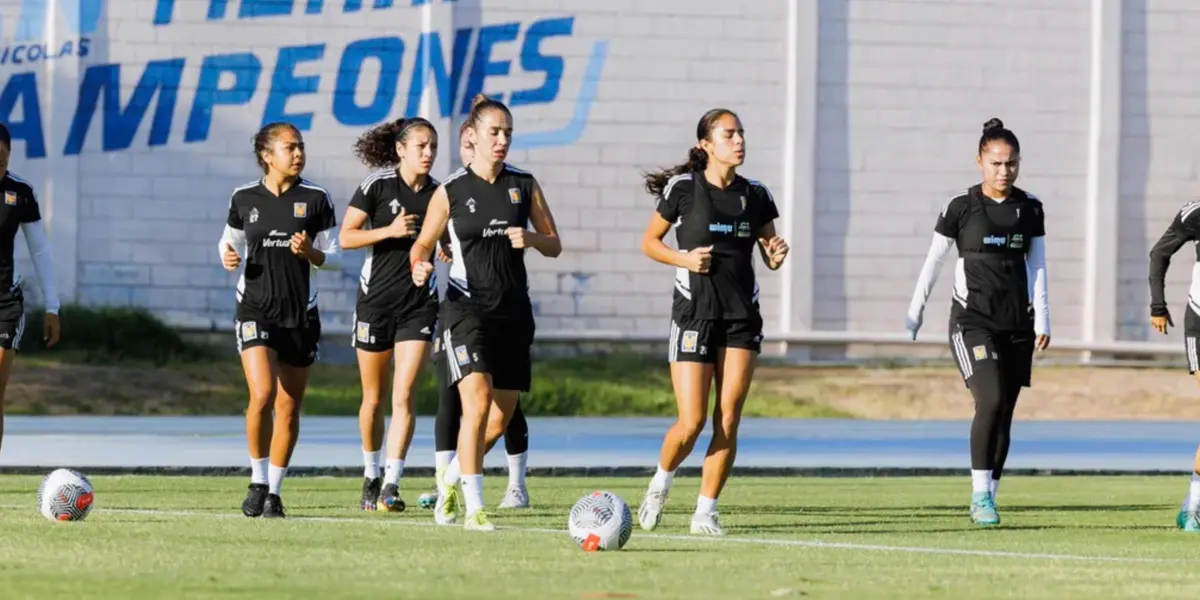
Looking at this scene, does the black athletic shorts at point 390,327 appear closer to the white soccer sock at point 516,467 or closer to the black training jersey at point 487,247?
the white soccer sock at point 516,467

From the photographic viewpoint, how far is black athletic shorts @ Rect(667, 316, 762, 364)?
11.5 m

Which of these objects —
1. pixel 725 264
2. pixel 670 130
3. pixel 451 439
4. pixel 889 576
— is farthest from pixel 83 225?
pixel 889 576

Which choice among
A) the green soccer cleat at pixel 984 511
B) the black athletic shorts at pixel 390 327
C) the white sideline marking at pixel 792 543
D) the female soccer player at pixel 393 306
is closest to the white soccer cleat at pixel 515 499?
the female soccer player at pixel 393 306

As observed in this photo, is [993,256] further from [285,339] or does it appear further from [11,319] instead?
[11,319]

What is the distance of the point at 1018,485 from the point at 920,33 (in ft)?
49.4

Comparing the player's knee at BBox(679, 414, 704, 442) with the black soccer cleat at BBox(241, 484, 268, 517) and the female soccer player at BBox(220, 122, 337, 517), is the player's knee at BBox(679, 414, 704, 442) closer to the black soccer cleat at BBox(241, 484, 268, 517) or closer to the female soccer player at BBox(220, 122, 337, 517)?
the female soccer player at BBox(220, 122, 337, 517)

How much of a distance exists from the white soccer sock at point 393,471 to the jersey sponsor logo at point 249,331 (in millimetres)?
1237

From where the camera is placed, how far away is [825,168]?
102ft

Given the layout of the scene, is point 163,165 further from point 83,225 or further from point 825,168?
point 825,168

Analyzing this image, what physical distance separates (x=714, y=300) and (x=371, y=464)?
285 centimetres

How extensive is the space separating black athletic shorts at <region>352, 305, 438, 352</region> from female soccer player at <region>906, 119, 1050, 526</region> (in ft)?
9.05

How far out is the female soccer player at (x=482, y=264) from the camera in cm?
1125

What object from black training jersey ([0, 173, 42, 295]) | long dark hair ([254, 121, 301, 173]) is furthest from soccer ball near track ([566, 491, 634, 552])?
black training jersey ([0, 173, 42, 295])

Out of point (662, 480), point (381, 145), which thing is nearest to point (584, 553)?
point (662, 480)
